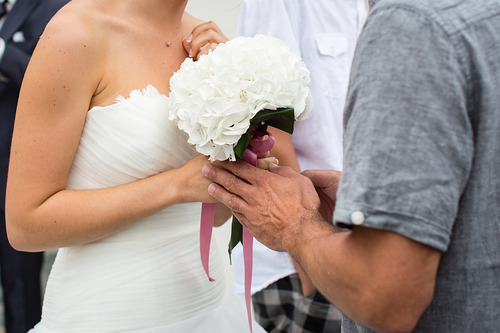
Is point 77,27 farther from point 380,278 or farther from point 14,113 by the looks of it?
point 380,278

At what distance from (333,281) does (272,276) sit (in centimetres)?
130

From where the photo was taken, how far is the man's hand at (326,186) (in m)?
1.64

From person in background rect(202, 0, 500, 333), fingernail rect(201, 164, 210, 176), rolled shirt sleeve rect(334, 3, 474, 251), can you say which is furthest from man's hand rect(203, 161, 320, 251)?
rolled shirt sleeve rect(334, 3, 474, 251)

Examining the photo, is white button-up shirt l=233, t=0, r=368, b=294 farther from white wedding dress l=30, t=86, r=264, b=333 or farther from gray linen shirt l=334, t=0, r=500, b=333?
gray linen shirt l=334, t=0, r=500, b=333

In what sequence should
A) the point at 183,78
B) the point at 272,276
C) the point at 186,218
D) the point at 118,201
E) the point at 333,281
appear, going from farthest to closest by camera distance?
the point at 272,276 < the point at 186,218 < the point at 118,201 < the point at 183,78 < the point at 333,281

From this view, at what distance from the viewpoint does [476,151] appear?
98cm

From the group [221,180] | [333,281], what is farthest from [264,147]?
[333,281]

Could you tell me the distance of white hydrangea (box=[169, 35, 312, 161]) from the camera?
1396mm

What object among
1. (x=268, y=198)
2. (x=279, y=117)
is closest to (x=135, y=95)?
(x=279, y=117)

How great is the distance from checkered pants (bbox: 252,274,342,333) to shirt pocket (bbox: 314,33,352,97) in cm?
84

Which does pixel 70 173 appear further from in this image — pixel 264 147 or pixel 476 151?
pixel 476 151

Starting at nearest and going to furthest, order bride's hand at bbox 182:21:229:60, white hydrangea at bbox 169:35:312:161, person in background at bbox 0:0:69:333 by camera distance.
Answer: white hydrangea at bbox 169:35:312:161
bride's hand at bbox 182:21:229:60
person in background at bbox 0:0:69:333

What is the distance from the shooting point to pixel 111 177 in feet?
5.73

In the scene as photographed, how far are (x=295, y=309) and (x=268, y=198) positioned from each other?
112 cm
